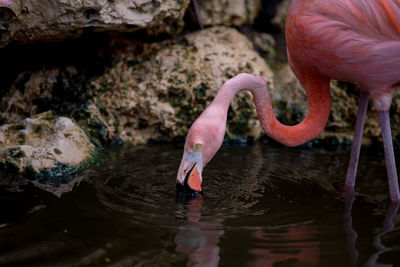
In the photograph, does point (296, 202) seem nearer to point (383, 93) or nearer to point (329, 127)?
point (383, 93)

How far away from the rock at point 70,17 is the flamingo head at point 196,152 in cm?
156

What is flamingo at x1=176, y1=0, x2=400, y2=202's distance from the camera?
10.2ft

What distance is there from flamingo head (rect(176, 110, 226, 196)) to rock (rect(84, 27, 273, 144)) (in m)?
1.66

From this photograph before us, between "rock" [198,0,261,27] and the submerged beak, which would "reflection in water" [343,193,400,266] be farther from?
"rock" [198,0,261,27]

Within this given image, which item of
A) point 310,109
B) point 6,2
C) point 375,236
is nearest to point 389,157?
point 310,109

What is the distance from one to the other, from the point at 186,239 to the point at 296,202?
1.04m

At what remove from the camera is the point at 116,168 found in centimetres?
399

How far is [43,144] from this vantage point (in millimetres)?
4000

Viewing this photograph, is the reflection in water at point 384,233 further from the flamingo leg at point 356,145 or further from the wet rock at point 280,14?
the wet rock at point 280,14

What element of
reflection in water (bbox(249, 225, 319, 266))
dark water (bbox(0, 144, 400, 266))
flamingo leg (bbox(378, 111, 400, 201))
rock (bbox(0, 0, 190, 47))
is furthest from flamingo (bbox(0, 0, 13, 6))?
flamingo leg (bbox(378, 111, 400, 201))

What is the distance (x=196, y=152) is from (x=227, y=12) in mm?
2847

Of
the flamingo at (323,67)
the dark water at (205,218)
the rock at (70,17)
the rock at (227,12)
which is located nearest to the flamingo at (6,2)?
the rock at (70,17)

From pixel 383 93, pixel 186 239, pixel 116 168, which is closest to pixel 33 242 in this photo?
pixel 186 239

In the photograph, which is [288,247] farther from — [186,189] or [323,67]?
[323,67]
